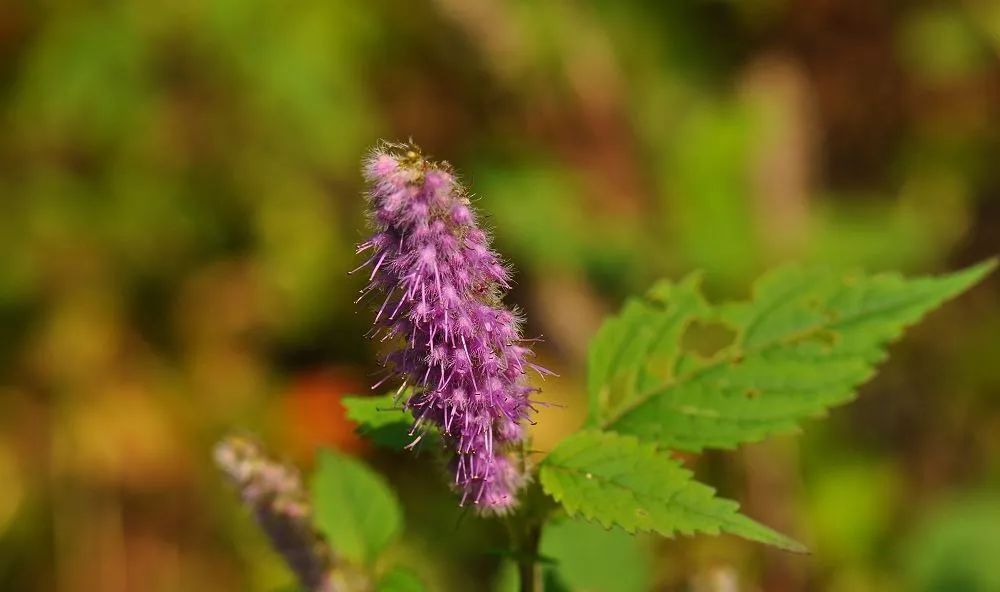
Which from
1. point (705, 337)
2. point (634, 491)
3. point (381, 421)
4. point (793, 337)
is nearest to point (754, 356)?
point (793, 337)

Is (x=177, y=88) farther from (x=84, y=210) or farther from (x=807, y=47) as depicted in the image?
(x=807, y=47)

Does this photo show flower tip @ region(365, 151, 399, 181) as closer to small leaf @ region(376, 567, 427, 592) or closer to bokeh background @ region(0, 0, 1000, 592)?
small leaf @ region(376, 567, 427, 592)

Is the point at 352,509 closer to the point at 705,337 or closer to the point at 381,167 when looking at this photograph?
the point at 381,167

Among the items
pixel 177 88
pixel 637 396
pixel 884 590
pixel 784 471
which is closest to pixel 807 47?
pixel 784 471

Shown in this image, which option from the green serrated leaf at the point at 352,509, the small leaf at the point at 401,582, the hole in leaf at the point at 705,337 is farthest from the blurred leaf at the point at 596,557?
the hole in leaf at the point at 705,337

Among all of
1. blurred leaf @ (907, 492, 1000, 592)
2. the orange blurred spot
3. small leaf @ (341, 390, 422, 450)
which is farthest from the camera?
the orange blurred spot

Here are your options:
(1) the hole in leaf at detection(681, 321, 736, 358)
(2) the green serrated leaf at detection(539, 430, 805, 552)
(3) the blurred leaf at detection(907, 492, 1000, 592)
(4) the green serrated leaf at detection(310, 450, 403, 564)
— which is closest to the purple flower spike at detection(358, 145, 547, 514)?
(2) the green serrated leaf at detection(539, 430, 805, 552)

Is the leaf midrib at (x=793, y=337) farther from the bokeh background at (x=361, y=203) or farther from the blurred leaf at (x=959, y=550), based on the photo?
the bokeh background at (x=361, y=203)
